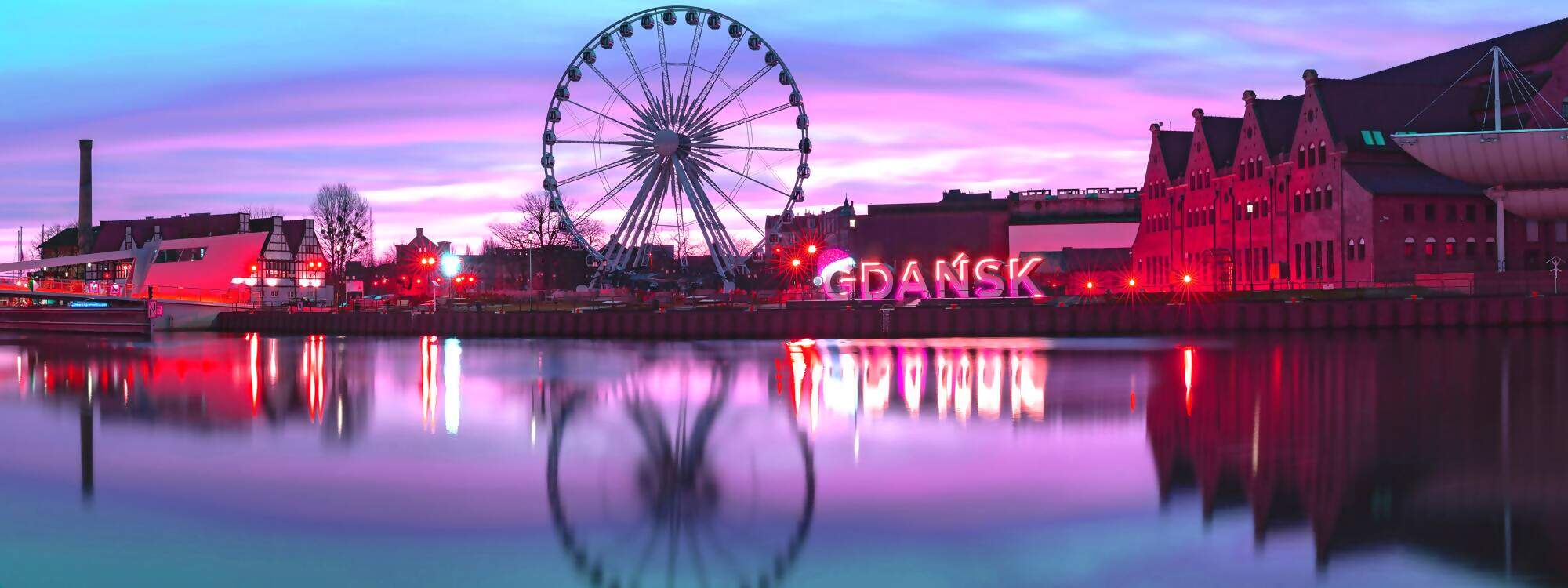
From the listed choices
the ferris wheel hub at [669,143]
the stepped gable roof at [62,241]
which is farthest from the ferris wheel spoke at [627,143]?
the stepped gable roof at [62,241]

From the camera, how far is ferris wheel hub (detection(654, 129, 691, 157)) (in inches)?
3376

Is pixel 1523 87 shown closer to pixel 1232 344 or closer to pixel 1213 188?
pixel 1213 188

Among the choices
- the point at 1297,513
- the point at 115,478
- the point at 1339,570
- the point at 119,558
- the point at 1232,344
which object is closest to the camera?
the point at 1339,570

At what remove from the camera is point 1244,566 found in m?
17.0

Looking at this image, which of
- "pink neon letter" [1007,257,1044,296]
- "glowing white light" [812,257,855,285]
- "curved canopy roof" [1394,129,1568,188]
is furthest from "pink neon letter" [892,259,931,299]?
"curved canopy roof" [1394,129,1568,188]

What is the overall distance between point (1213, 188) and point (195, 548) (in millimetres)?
94140

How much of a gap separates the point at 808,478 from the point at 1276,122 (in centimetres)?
8298

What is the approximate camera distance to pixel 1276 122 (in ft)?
324

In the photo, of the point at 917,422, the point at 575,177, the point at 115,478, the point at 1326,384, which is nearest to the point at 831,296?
the point at 575,177

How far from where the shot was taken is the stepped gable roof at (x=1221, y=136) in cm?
10506

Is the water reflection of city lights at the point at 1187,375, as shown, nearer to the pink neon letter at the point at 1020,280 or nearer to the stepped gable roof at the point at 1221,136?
the pink neon letter at the point at 1020,280

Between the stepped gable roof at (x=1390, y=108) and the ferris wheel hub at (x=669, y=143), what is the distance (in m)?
39.9

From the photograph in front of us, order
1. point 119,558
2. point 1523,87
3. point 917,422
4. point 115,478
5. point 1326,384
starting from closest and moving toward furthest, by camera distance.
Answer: point 119,558
point 115,478
point 917,422
point 1326,384
point 1523,87

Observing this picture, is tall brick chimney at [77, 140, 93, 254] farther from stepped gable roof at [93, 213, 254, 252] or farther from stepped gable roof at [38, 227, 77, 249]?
stepped gable roof at [38, 227, 77, 249]
